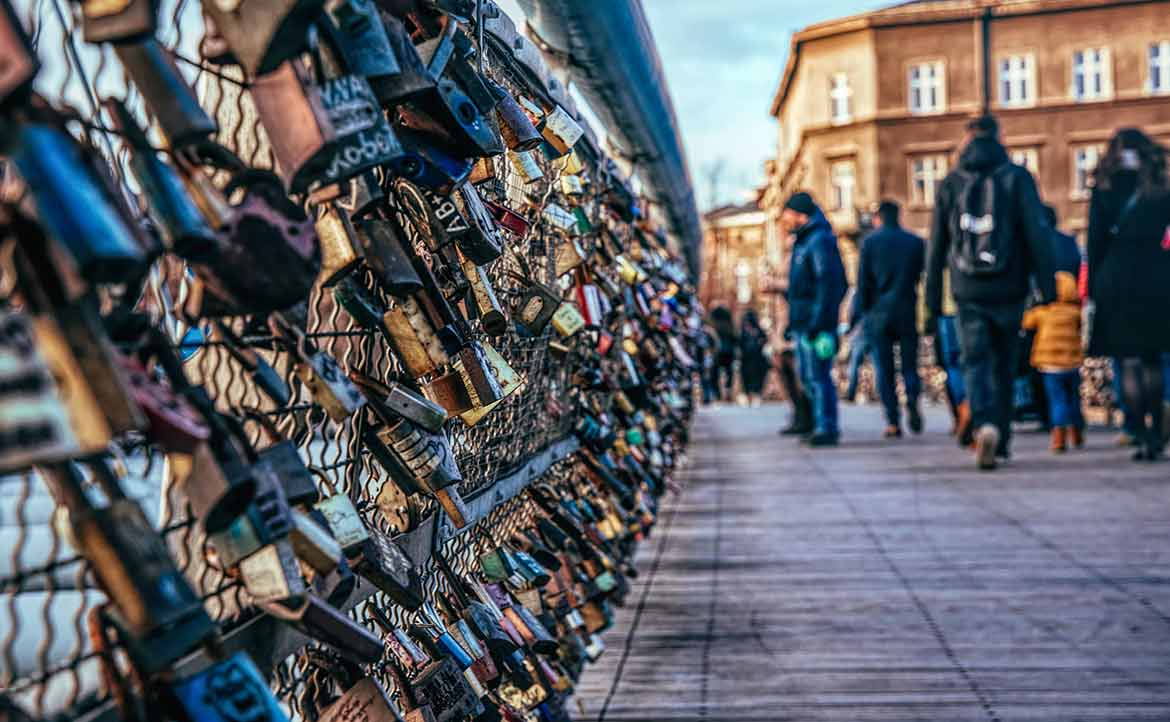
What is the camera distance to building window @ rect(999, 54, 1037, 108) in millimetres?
44219

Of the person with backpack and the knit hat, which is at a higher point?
the knit hat

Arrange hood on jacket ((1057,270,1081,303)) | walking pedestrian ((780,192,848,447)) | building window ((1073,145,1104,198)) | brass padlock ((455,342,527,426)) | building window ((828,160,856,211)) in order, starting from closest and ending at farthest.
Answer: brass padlock ((455,342,527,426)), hood on jacket ((1057,270,1081,303)), walking pedestrian ((780,192,848,447)), building window ((1073,145,1104,198)), building window ((828,160,856,211))

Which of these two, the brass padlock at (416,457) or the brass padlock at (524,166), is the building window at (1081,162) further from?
the brass padlock at (416,457)

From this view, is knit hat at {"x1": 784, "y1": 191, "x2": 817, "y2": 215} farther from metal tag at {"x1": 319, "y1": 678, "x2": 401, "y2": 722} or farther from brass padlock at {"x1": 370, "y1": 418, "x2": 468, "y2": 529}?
metal tag at {"x1": 319, "y1": 678, "x2": 401, "y2": 722}

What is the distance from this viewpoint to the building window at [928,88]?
1734 inches

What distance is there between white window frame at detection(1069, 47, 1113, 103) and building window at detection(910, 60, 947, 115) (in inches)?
167

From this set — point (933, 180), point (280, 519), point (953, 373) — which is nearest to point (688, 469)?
point (953, 373)

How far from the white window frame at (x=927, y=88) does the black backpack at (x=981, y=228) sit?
37671mm

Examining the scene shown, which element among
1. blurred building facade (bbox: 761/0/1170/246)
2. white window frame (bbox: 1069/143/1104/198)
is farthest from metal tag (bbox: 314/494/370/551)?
white window frame (bbox: 1069/143/1104/198)

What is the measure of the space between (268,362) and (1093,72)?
153 ft

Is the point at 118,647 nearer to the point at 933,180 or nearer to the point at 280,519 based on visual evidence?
the point at 280,519

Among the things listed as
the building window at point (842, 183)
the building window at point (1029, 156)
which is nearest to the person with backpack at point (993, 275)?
the building window at point (842, 183)

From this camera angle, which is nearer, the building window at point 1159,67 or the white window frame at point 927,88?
the building window at point 1159,67

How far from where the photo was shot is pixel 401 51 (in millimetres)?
1285
